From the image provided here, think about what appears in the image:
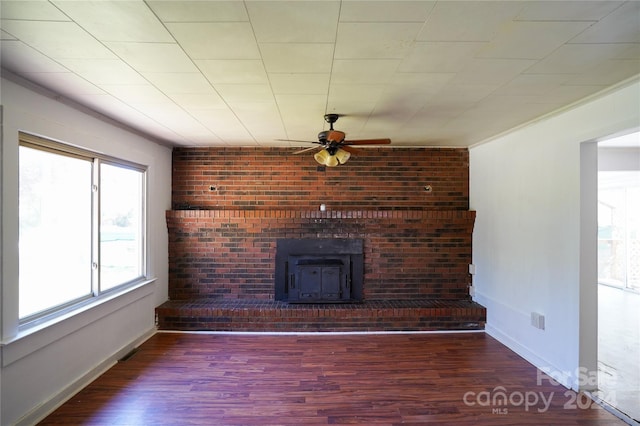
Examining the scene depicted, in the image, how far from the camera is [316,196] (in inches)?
168

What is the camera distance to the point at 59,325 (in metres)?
2.34

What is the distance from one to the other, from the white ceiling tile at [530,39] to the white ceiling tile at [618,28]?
0.21ft

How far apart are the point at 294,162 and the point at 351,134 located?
1093 mm

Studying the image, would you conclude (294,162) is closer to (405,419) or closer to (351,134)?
(351,134)

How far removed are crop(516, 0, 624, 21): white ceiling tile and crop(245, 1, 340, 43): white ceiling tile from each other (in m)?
0.88

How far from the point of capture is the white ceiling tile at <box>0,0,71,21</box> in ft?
4.28

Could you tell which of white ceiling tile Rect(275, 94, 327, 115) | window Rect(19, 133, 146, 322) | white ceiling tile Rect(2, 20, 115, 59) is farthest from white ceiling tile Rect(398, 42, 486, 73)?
window Rect(19, 133, 146, 322)

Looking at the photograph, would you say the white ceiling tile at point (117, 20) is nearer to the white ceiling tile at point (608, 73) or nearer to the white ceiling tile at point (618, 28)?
the white ceiling tile at point (618, 28)

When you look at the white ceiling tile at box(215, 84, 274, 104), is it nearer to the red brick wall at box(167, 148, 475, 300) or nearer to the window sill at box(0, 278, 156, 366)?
the red brick wall at box(167, 148, 475, 300)

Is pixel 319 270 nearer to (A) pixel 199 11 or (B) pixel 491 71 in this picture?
(B) pixel 491 71

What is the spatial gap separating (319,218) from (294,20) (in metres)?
2.95

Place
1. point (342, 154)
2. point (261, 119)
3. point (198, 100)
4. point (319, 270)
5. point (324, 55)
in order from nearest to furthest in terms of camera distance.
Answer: point (324, 55) → point (198, 100) → point (342, 154) → point (261, 119) → point (319, 270)

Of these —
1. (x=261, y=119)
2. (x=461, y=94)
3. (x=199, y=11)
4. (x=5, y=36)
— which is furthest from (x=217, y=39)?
(x=461, y=94)

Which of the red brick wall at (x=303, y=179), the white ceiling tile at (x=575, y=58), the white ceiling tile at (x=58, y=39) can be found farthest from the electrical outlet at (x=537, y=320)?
the white ceiling tile at (x=58, y=39)
